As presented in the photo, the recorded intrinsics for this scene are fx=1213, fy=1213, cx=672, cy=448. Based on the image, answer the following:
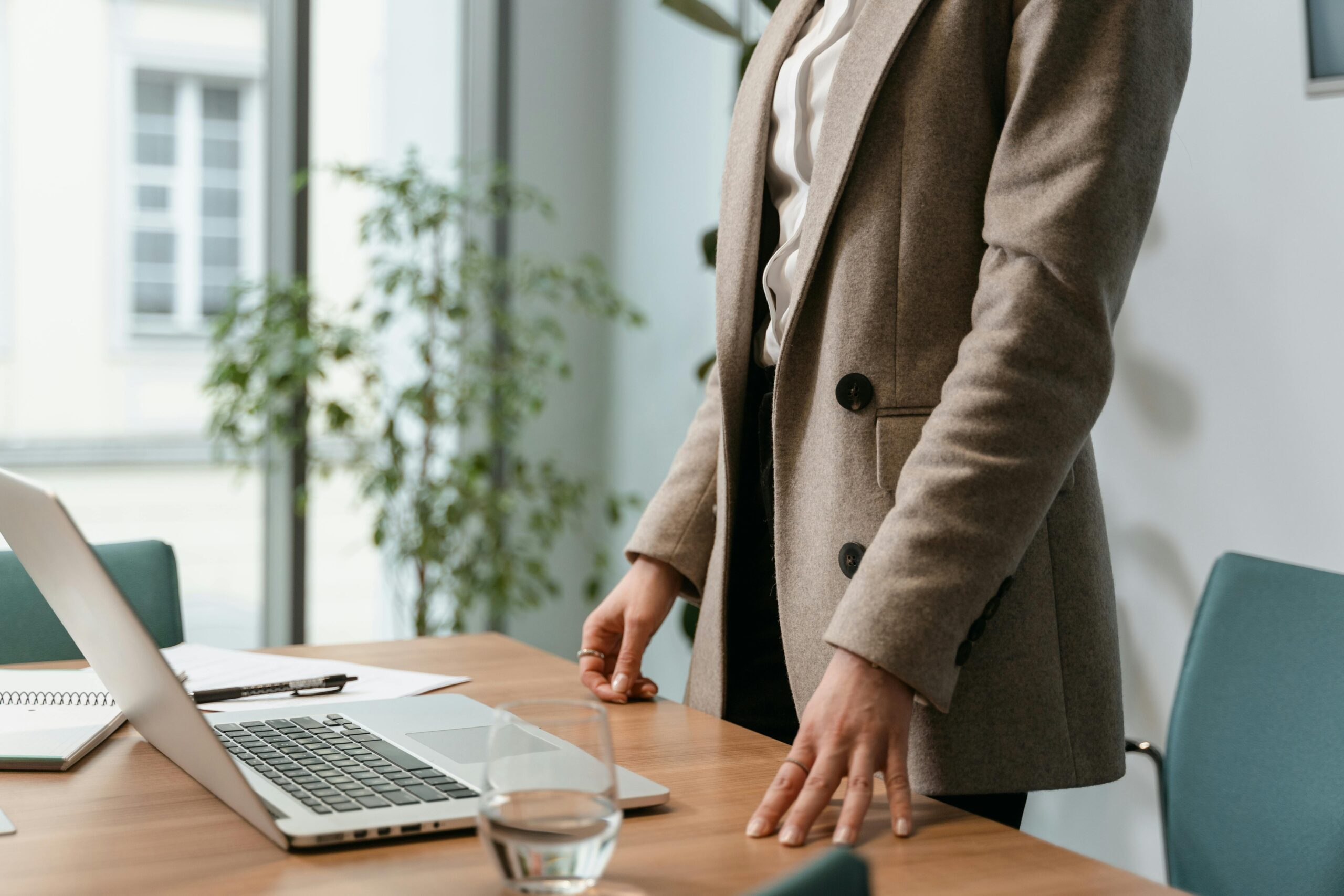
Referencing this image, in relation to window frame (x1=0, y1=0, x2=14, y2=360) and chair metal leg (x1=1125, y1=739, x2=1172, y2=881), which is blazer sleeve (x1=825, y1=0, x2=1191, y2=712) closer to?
chair metal leg (x1=1125, y1=739, x2=1172, y2=881)

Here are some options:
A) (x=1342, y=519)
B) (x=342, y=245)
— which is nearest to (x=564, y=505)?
(x=342, y=245)

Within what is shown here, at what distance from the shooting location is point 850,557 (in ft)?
3.23

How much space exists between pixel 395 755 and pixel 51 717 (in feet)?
1.16

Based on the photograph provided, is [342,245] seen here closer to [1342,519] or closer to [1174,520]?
[1174,520]

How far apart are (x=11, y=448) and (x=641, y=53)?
202 centimetres

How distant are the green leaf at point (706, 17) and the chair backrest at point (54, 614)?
4.74 feet

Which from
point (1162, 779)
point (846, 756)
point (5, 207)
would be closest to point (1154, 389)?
point (1162, 779)

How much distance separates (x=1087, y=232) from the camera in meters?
0.87

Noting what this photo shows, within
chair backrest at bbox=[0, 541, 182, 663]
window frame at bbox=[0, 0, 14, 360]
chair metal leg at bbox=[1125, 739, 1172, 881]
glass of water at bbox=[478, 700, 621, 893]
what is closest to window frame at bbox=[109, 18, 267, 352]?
window frame at bbox=[0, 0, 14, 360]

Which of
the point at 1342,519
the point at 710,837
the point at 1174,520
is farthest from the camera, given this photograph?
the point at 1174,520

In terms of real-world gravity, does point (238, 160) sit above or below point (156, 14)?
below

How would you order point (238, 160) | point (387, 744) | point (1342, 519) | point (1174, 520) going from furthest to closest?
point (238, 160) < point (1174, 520) < point (1342, 519) < point (387, 744)

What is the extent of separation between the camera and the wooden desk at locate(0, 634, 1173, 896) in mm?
642

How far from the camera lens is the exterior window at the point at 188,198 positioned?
3312mm
